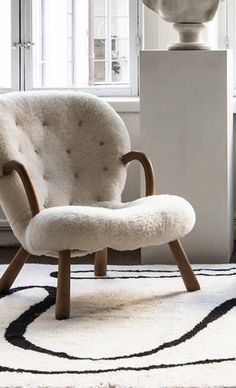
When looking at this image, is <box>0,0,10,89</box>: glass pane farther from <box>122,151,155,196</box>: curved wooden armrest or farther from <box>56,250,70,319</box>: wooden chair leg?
<box>56,250,70,319</box>: wooden chair leg

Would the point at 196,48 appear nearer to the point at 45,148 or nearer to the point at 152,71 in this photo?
the point at 152,71

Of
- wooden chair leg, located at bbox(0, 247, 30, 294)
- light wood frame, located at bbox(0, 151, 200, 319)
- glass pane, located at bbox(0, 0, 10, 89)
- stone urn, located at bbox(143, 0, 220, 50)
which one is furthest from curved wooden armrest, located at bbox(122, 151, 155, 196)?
glass pane, located at bbox(0, 0, 10, 89)

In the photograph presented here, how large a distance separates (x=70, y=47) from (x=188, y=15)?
981 mm

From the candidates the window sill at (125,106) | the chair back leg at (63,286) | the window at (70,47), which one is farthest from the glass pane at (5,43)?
the chair back leg at (63,286)

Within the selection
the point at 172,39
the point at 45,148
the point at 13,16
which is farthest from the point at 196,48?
the point at 13,16

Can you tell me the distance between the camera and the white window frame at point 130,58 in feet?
14.8

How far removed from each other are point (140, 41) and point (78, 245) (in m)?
1.99

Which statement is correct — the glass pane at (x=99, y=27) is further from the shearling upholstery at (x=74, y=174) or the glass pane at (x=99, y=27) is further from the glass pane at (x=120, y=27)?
the shearling upholstery at (x=74, y=174)

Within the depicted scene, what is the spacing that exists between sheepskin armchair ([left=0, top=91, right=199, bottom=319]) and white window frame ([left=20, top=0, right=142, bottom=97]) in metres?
1.11

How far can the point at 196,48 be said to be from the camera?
150 inches

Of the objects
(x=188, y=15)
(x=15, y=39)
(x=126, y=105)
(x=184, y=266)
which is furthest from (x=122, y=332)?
(x=15, y=39)

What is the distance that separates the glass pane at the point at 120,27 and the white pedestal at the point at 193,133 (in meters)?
0.83

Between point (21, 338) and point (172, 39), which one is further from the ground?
point (172, 39)

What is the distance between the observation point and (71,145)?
3465 mm
